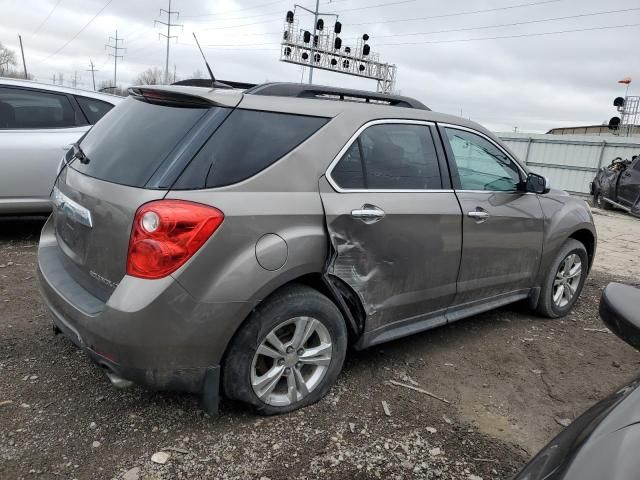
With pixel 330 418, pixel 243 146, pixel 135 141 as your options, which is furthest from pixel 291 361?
pixel 135 141

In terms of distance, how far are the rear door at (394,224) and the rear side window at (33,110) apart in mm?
4084

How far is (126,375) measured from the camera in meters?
2.42

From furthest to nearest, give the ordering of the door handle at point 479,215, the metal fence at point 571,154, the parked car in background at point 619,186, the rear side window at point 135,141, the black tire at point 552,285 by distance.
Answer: the metal fence at point 571,154
the parked car in background at point 619,186
the black tire at point 552,285
the door handle at point 479,215
the rear side window at point 135,141

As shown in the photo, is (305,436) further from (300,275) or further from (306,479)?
(300,275)

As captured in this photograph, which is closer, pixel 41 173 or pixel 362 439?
pixel 362 439

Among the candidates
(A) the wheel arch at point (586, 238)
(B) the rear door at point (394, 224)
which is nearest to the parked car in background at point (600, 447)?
(B) the rear door at point (394, 224)

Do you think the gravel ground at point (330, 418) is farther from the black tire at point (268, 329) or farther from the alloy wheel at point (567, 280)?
the alloy wheel at point (567, 280)

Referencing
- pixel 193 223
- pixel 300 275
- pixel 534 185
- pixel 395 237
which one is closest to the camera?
pixel 193 223

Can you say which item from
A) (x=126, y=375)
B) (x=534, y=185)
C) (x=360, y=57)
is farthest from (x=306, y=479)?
(x=360, y=57)

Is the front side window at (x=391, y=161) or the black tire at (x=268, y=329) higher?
the front side window at (x=391, y=161)

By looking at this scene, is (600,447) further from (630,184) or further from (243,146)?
(630,184)

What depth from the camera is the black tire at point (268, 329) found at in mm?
2596

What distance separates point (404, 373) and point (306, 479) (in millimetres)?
1249

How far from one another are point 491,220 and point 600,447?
2.56 meters
